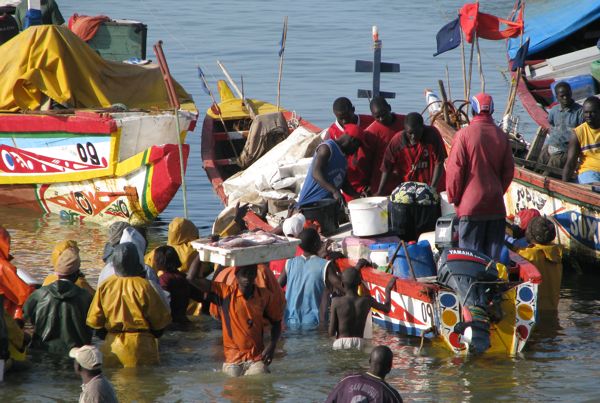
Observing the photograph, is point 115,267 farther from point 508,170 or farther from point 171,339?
point 508,170

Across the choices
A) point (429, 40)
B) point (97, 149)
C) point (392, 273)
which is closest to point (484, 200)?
point (392, 273)

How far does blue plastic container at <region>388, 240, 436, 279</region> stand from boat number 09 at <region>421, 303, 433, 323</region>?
0.59m

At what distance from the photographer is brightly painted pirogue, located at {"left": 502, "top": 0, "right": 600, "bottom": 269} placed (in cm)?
1306

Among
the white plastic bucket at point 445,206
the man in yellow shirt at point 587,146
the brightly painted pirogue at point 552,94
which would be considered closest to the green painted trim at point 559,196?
the brightly painted pirogue at point 552,94

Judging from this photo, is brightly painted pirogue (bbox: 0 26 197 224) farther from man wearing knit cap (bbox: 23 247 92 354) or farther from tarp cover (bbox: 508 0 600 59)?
tarp cover (bbox: 508 0 600 59)

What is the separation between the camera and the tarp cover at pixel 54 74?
1611cm

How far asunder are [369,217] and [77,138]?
223 inches

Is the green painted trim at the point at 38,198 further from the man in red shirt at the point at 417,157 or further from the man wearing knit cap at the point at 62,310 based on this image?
the man wearing knit cap at the point at 62,310

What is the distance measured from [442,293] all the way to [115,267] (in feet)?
8.91

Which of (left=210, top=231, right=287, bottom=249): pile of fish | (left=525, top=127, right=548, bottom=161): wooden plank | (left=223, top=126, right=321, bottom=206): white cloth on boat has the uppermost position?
(left=525, top=127, right=548, bottom=161): wooden plank

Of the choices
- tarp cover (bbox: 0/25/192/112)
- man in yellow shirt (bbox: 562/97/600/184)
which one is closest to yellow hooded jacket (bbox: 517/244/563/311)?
man in yellow shirt (bbox: 562/97/600/184)

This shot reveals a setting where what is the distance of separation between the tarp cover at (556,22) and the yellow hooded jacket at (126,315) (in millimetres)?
11277

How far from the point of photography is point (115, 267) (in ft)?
30.3

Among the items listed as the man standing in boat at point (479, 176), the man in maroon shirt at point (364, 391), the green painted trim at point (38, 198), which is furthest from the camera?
the green painted trim at point (38, 198)
